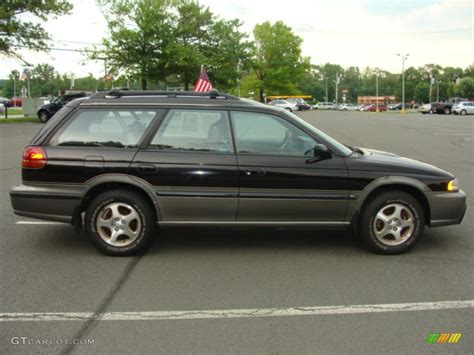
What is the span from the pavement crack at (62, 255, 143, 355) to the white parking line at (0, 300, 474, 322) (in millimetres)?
43

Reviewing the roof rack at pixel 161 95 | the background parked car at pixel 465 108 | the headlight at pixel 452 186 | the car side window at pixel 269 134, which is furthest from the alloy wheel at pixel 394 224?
the background parked car at pixel 465 108

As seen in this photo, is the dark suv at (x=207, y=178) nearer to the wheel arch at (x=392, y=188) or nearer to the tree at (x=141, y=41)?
the wheel arch at (x=392, y=188)

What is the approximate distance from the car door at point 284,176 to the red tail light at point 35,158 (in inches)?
76.8

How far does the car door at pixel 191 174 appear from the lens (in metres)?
4.77

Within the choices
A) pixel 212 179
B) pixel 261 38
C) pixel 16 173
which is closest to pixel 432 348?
pixel 212 179

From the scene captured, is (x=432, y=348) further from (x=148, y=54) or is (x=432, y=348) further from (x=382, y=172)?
(x=148, y=54)

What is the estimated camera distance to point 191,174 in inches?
187

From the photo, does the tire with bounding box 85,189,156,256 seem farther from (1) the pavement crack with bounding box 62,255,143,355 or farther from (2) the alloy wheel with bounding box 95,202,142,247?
(1) the pavement crack with bounding box 62,255,143,355

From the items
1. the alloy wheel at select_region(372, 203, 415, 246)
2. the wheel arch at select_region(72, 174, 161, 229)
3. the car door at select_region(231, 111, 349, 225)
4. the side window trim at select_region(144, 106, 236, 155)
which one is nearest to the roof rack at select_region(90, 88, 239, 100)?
the side window trim at select_region(144, 106, 236, 155)

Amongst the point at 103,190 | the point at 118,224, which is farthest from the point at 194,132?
the point at 118,224

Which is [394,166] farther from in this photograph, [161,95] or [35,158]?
[35,158]

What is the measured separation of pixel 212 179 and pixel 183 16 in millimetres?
34192

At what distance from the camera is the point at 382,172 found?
4875 mm

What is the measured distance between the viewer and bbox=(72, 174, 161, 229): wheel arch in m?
4.76
